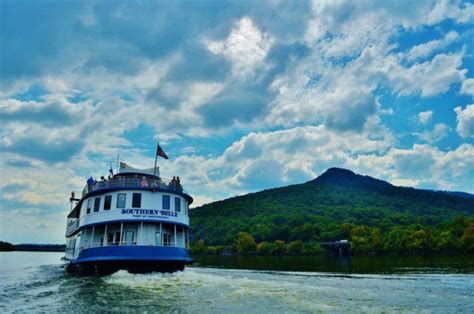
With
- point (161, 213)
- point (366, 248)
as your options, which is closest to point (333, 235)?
point (366, 248)

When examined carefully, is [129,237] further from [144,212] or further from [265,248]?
[265,248]

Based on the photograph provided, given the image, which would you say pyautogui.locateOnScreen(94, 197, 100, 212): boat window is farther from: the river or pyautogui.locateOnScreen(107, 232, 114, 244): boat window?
the river

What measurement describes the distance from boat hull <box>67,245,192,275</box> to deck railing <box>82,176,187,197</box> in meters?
4.07

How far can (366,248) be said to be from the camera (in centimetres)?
8881

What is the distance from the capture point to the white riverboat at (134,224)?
2411 cm

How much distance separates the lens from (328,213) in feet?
418

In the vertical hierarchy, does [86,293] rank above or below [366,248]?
below

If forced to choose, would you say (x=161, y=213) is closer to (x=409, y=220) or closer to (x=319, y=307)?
(x=319, y=307)

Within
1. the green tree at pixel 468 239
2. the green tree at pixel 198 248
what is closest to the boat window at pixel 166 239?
the green tree at pixel 468 239

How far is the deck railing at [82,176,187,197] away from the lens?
26.7 m

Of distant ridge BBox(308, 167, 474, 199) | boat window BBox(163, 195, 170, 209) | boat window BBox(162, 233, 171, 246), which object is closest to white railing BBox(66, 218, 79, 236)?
boat window BBox(162, 233, 171, 246)

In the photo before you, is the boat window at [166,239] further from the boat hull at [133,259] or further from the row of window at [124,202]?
the boat hull at [133,259]

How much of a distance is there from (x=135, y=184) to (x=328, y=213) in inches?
4242

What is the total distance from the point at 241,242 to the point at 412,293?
9030 centimetres
